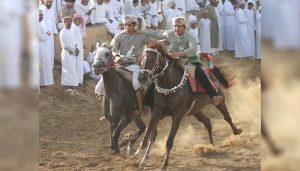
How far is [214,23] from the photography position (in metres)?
6.06

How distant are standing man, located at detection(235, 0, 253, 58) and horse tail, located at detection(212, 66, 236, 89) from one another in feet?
0.83

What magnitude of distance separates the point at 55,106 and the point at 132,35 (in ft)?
3.70

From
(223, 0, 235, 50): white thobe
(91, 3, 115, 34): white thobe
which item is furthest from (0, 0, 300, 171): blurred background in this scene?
(91, 3, 115, 34): white thobe

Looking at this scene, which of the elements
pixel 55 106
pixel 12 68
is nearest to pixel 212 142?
pixel 55 106

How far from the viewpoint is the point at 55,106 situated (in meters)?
5.56

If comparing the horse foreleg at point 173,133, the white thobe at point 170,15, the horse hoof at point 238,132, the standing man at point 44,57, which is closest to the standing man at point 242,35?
the white thobe at point 170,15

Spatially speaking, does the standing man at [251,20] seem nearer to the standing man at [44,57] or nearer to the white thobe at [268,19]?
the white thobe at [268,19]

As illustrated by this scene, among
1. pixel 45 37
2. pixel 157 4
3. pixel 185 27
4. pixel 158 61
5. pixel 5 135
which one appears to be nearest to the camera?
pixel 5 135

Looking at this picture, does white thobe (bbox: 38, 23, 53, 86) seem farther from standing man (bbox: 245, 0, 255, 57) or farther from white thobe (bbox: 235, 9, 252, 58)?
standing man (bbox: 245, 0, 255, 57)

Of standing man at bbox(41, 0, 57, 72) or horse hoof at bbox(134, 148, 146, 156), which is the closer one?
horse hoof at bbox(134, 148, 146, 156)

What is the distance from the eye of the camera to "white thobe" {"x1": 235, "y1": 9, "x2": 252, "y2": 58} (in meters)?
5.25

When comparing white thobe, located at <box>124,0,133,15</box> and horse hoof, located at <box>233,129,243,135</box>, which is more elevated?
white thobe, located at <box>124,0,133,15</box>

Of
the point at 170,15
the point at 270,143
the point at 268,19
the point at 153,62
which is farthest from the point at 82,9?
the point at 270,143

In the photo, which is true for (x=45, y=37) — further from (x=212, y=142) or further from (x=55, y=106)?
(x=212, y=142)
